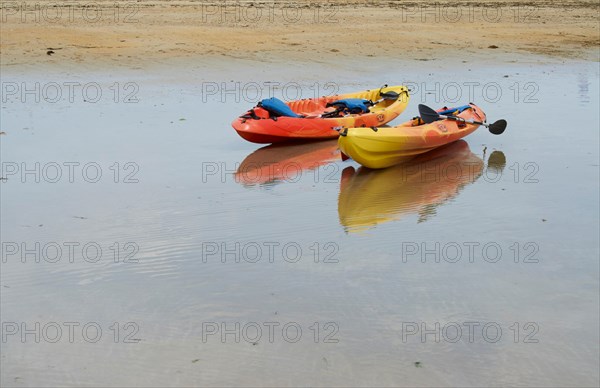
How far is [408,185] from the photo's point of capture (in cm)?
1254

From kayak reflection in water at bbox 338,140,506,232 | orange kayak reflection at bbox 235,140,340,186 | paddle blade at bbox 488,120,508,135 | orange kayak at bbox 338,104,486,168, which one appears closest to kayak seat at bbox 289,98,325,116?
orange kayak reflection at bbox 235,140,340,186

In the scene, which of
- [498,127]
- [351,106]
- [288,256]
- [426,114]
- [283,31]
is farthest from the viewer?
[283,31]

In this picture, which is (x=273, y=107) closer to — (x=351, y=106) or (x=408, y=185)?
(x=351, y=106)

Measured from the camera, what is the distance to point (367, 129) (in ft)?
42.8

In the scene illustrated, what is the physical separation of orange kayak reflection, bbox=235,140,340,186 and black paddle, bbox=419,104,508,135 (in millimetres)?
1349

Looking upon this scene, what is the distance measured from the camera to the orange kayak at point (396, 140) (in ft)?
42.1

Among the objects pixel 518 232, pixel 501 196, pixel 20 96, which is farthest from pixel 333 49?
pixel 518 232

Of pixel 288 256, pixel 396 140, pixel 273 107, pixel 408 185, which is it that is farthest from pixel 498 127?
pixel 288 256

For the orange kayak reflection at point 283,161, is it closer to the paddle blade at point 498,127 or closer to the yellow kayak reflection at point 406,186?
the yellow kayak reflection at point 406,186

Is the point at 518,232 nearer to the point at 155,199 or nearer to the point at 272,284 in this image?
the point at 272,284

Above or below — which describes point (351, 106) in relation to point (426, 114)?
below

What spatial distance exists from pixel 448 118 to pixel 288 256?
542 centimetres

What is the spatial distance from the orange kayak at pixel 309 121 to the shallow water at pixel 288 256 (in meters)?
0.28

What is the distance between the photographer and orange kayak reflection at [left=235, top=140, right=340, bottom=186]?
12898mm
